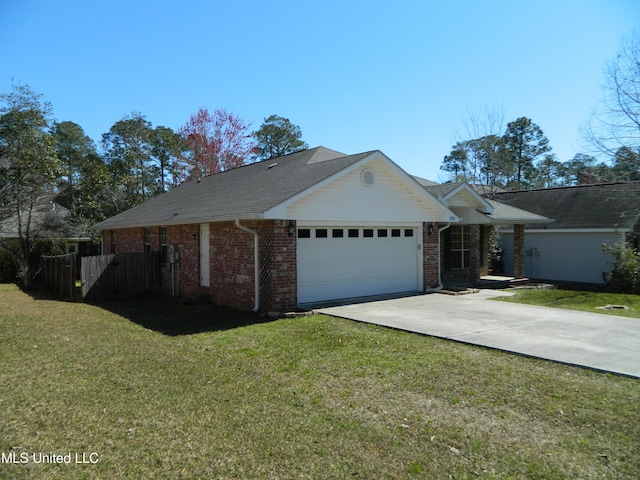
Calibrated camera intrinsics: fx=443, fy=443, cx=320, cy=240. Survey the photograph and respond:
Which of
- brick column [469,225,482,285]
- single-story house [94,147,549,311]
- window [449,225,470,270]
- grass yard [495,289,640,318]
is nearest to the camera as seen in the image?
single-story house [94,147,549,311]

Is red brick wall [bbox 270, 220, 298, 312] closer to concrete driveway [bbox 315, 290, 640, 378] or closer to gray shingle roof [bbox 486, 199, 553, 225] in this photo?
concrete driveway [bbox 315, 290, 640, 378]

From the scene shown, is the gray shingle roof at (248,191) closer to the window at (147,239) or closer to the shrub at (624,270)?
the window at (147,239)

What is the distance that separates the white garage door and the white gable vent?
1328mm

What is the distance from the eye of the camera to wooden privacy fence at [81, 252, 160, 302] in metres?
13.8

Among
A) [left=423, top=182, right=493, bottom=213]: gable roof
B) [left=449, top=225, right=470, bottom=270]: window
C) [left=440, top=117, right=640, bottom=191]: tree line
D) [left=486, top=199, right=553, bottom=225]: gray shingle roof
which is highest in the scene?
[left=440, top=117, right=640, bottom=191]: tree line

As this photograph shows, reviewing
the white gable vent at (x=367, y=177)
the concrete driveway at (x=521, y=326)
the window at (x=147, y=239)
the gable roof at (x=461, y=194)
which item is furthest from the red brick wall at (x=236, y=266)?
the gable roof at (x=461, y=194)

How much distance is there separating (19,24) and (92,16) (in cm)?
174

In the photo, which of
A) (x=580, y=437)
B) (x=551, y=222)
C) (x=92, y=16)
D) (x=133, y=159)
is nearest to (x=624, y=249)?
(x=551, y=222)

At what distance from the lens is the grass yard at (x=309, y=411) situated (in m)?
3.70

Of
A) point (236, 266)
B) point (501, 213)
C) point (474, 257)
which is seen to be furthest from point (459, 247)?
point (236, 266)

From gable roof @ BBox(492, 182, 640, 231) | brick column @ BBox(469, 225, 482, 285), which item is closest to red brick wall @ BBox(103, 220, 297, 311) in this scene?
brick column @ BBox(469, 225, 482, 285)

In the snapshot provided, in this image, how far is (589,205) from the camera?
1941 centimetres

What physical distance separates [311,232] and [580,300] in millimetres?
8312

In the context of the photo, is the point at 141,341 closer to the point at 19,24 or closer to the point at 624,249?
the point at 19,24
